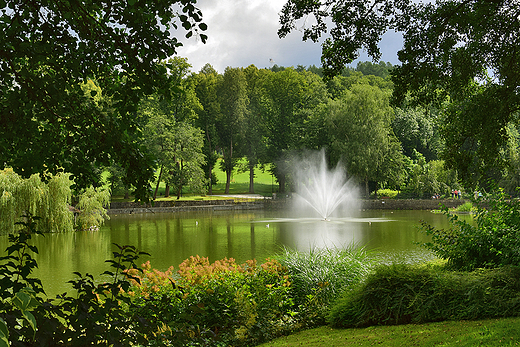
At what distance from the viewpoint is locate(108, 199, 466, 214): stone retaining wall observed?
36719 millimetres

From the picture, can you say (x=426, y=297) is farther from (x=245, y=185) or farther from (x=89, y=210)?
(x=245, y=185)

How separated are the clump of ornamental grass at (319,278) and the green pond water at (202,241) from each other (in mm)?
2660

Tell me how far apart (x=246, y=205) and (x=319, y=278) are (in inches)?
1365

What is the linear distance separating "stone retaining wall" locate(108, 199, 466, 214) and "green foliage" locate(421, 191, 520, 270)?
3107 cm

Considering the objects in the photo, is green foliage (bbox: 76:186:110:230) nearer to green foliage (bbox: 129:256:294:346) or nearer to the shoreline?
the shoreline

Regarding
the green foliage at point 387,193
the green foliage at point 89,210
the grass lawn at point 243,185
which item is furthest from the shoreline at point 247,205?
the green foliage at point 89,210

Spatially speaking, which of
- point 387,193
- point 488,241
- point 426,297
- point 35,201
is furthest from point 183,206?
point 426,297

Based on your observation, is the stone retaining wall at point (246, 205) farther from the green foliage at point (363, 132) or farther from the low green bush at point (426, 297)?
the low green bush at point (426, 297)

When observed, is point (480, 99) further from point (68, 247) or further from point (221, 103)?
point (221, 103)

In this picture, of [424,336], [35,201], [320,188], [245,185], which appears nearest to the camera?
[424,336]

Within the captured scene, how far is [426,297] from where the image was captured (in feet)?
20.5

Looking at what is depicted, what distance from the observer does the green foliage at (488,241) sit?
22.6ft

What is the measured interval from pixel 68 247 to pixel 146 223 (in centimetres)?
1059

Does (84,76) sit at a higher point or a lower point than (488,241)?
higher
